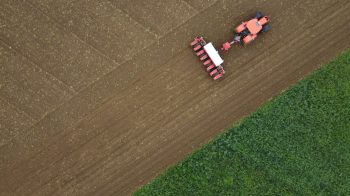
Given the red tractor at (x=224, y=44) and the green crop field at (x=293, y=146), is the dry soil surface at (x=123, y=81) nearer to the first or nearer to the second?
the red tractor at (x=224, y=44)

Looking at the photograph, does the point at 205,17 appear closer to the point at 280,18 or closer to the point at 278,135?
the point at 280,18

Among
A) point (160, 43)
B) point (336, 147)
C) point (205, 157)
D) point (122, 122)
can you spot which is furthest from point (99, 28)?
point (336, 147)

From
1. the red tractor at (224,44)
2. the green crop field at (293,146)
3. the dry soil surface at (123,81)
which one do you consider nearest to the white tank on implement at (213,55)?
the red tractor at (224,44)

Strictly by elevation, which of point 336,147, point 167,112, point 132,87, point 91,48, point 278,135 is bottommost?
point 336,147

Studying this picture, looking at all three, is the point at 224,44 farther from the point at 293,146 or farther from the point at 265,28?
the point at 293,146

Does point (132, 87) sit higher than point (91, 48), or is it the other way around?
point (91, 48)

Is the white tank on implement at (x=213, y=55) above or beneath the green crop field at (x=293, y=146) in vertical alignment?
above

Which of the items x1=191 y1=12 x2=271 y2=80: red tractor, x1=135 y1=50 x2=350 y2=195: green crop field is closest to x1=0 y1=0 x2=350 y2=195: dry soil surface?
x1=191 y1=12 x2=271 y2=80: red tractor
